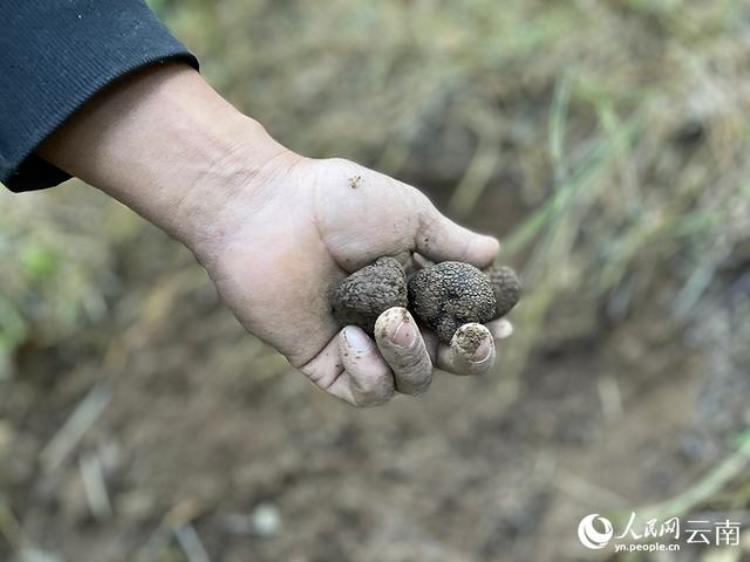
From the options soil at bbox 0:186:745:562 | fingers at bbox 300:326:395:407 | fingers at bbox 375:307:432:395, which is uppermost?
fingers at bbox 375:307:432:395

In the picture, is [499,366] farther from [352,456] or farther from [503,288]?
[503,288]

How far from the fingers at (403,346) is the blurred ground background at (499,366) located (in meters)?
0.72

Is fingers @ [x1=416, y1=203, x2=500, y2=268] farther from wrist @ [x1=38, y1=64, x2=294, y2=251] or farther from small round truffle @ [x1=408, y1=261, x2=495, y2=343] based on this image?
wrist @ [x1=38, y1=64, x2=294, y2=251]

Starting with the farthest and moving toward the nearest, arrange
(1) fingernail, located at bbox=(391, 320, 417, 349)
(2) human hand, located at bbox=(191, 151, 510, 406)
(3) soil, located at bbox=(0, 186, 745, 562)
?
(3) soil, located at bbox=(0, 186, 745, 562) < (2) human hand, located at bbox=(191, 151, 510, 406) < (1) fingernail, located at bbox=(391, 320, 417, 349)

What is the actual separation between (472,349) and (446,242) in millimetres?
252

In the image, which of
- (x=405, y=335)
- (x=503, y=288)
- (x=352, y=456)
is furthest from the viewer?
(x=352, y=456)

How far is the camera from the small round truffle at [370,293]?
128 cm

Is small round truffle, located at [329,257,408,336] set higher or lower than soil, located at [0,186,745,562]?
higher

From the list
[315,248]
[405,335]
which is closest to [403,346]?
[405,335]

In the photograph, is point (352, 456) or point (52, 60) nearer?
point (52, 60)

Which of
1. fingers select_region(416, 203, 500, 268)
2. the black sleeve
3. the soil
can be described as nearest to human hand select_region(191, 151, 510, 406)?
fingers select_region(416, 203, 500, 268)

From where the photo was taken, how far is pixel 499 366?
206 cm

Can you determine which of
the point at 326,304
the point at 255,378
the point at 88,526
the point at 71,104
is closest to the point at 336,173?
the point at 326,304

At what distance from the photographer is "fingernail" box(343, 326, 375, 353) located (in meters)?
1.30
